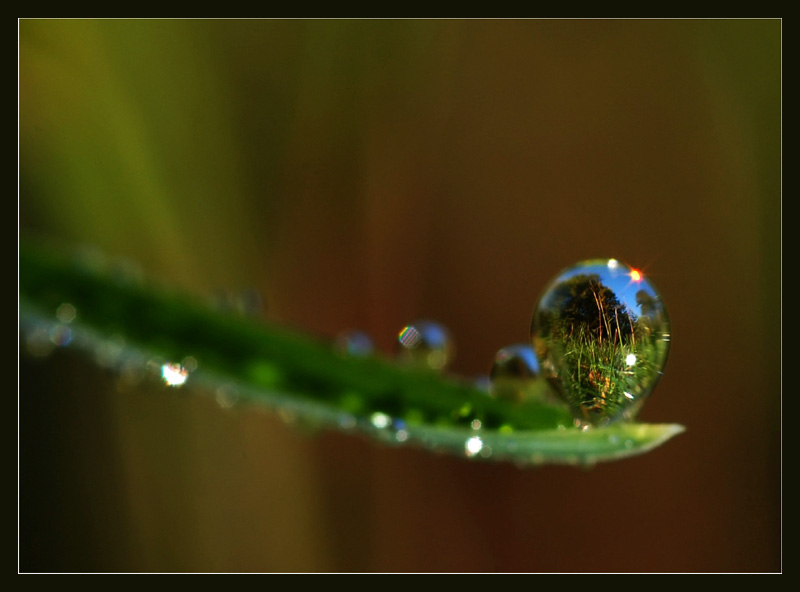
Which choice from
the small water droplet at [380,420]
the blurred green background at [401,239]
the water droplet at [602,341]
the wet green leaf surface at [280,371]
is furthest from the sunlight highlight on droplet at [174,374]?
the blurred green background at [401,239]

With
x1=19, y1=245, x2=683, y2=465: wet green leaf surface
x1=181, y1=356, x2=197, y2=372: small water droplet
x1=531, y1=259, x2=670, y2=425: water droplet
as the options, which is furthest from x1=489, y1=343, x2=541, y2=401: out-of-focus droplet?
x1=181, y1=356, x2=197, y2=372: small water droplet

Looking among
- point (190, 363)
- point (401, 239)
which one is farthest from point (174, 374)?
point (401, 239)

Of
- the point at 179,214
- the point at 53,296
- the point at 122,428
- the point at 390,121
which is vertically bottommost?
the point at 122,428

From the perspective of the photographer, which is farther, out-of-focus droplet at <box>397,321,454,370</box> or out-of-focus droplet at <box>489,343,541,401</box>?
out-of-focus droplet at <box>397,321,454,370</box>

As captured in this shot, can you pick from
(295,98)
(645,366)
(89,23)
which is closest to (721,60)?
(295,98)

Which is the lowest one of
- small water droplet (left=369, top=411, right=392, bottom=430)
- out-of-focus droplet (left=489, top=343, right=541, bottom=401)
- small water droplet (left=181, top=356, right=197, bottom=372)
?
small water droplet (left=369, top=411, right=392, bottom=430)

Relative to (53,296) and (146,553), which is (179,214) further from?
(53,296)

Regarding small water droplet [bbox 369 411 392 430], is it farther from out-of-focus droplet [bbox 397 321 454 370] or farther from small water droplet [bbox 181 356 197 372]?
out-of-focus droplet [bbox 397 321 454 370]

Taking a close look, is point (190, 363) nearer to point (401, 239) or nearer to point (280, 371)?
point (280, 371)
